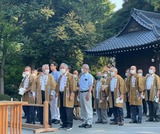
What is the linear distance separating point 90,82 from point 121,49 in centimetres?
969

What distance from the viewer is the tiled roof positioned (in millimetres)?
17438

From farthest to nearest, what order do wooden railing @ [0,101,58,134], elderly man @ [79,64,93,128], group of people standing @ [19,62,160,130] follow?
elderly man @ [79,64,93,128] → group of people standing @ [19,62,160,130] → wooden railing @ [0,101,58,134]

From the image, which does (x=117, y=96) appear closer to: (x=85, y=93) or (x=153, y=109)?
(x=85, y=93)

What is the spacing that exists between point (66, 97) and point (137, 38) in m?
11.0

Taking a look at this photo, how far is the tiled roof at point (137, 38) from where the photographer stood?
687 inches

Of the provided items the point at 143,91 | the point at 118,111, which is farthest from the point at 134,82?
the point at 118,111

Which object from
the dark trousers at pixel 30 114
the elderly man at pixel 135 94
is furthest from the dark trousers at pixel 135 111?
the dark trousers at pixel 30 114

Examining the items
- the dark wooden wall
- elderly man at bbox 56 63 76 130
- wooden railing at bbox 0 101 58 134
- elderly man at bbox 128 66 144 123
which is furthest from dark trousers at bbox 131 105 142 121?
the dark wooden wall

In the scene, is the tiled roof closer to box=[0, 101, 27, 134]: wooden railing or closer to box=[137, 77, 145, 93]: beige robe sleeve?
box=[137, 77, 145, 93]: beige robe sleeve

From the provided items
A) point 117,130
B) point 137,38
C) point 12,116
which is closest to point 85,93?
point 117,130

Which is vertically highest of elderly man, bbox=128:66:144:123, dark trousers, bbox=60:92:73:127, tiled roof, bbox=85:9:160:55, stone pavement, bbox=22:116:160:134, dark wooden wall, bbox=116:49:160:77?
tiled roof, bbox=85:9:160:55

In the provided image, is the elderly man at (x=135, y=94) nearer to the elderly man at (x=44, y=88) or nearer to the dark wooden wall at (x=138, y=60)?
the elderly man at (x=44, y=88)

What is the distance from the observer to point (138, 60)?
1866 cm

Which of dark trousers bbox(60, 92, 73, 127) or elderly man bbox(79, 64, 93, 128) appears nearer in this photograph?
dark trousers bbox(60, 92, 73, 127)
